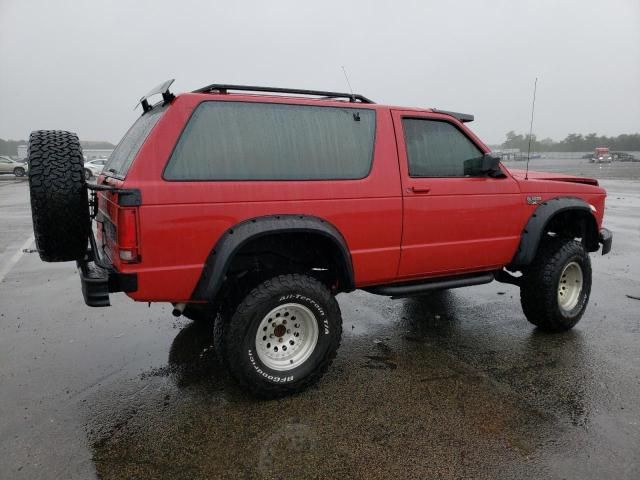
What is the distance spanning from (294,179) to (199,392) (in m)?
1.60

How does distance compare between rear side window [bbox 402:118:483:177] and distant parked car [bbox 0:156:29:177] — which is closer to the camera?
rear side window [bbox 402:118:483:177]

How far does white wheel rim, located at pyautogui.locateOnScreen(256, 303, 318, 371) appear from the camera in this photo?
320 cm

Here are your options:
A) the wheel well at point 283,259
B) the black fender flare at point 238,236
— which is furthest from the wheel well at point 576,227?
the black fender flare at point 238,236

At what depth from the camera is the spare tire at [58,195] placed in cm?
282

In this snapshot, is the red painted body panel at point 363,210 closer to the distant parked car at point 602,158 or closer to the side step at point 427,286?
the side step at point 427,286

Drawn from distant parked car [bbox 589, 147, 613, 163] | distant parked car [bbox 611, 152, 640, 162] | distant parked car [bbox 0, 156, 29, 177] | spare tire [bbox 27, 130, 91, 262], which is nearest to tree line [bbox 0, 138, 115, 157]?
distant parked car [bbox 0, 156, 29, 177]

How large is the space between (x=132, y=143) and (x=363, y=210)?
1.69 meters

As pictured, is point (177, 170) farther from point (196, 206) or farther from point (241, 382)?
point (241, 382)

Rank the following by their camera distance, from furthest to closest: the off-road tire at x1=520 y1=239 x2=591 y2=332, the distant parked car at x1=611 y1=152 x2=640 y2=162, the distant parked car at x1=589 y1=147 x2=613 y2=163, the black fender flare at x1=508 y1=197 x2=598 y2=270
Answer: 1. the distant parked car at x1=611 y1=152 x2=640 y2=162
2. the distant parked car at x1=589 y1=147 x2=613 y2=163
3. the off-road tire at x1=520 y1=239 x2=591 y2=332
4. the black fender flare at x1=508 y1=197 x2=598 y2=270

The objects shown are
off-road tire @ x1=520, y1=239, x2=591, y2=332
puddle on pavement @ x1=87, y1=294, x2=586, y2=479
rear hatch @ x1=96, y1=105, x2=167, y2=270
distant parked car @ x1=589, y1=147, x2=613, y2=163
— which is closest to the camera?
puddle on pavement @ x1=87, y1=294, x2=586, y2=479

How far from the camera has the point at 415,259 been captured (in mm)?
3627

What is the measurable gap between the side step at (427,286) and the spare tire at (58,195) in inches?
81.8

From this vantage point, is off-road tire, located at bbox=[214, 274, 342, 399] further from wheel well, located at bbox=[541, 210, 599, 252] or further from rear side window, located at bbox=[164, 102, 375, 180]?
wheel well, located at bbox=[541, 210, 599, 252]

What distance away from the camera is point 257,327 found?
307cm
